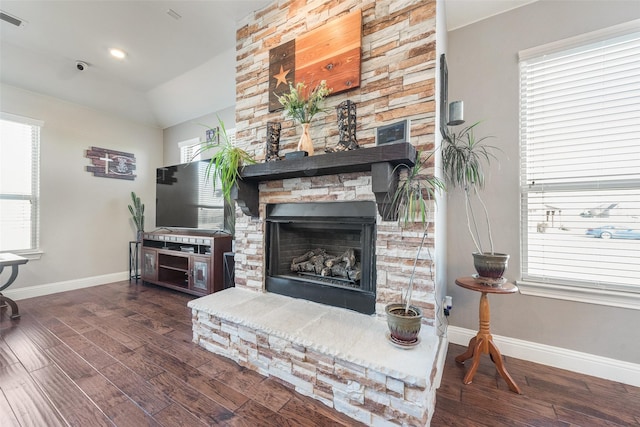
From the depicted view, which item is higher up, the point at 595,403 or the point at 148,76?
the point at 148,76

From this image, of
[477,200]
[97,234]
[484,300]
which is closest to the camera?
[484,300]

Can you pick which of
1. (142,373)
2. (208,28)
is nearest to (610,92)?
(208,28)

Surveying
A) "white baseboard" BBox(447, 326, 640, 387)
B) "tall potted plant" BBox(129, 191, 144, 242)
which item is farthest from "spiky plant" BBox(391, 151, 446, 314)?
"tall potted plant" BBox(129, 191, 144, 242)

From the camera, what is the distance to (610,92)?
1.82 meters

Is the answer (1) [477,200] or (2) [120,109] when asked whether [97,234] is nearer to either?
(2) [120,109]

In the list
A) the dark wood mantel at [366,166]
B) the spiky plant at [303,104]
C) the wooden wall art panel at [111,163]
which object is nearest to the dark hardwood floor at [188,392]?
the dark wood mantel at [366,166]

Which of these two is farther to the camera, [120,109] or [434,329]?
[120,109]

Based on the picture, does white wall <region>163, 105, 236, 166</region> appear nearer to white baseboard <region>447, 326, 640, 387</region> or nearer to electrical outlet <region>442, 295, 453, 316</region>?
electrical outlet <region>442, 295, 453, 316</region>

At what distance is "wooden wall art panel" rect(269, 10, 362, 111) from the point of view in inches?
75.4

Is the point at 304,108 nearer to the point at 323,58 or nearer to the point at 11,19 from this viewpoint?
the point at 323,58

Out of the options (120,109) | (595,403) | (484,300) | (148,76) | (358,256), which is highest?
(148,76)

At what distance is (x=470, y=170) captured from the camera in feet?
6.53

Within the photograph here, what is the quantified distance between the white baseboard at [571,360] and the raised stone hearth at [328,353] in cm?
100

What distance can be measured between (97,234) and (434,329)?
4.87m
